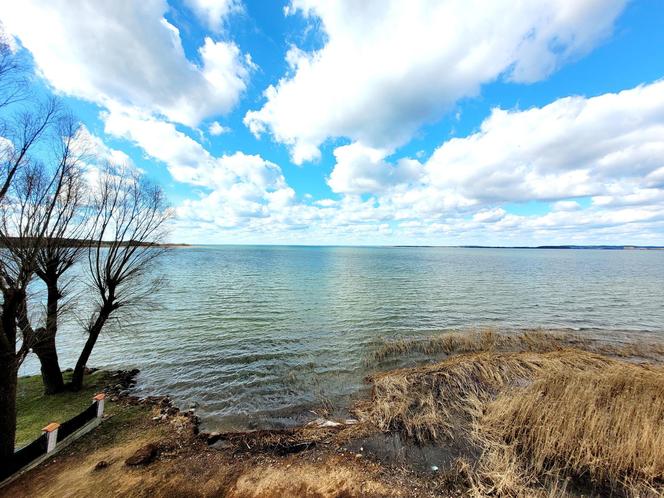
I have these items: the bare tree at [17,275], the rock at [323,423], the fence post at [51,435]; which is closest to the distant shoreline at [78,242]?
the bare tree at [17,275]

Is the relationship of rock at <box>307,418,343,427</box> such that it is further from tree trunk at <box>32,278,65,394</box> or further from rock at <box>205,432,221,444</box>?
tree trunk at <box>32,278,65,394</box>

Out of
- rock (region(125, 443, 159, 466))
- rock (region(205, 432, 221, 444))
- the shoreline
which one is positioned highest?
rock (region(125, 443, 159, 466))

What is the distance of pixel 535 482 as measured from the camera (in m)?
6.42

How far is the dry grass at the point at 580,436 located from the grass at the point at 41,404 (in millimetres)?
14030

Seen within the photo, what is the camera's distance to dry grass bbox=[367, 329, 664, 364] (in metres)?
15.8

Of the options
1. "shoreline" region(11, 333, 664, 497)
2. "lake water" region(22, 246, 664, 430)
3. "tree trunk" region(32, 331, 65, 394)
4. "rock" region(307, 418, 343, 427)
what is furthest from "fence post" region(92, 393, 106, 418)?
"rock" region(307, 418, 343, 427)

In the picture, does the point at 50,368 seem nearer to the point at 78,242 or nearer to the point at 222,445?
the point at 78,242

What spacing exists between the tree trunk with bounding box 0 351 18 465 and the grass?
2.03 meters

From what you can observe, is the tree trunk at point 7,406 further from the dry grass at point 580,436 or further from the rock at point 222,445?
the dry grass at point 580,436

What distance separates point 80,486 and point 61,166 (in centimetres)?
938

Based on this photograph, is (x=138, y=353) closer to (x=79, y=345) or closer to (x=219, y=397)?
(x=79, y=345)

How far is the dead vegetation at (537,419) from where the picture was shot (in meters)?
6.42

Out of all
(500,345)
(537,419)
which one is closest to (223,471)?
(537,419)

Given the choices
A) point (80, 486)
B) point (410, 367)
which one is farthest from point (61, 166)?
point (410, 367)
